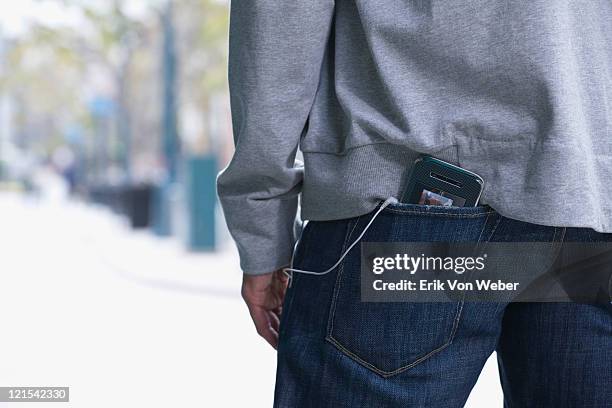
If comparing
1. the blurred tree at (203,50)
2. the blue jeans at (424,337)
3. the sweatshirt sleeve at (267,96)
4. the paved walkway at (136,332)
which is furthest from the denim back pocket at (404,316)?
the blurred tree at (203,50)

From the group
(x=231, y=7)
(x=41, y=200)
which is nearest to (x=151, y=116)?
(x=41, y=200)

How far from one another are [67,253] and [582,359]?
13.0m

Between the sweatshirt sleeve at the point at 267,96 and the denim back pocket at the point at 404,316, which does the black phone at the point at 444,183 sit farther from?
the sweatshirt sleeve at the point at 267,96

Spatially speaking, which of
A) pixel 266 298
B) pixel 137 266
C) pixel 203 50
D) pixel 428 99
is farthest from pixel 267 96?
pixel 203 50

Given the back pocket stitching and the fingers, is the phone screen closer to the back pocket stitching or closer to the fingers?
the back pocket stitching

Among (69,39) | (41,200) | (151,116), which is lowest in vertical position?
(41,200)

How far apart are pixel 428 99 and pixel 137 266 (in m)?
9.71

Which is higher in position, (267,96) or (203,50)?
(267,96)

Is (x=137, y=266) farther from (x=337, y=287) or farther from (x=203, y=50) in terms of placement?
(x=203, y=50)

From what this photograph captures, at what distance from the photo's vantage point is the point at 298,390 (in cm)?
128

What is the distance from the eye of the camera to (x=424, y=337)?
122 cm

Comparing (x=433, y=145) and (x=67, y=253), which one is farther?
(x=67, y=253)

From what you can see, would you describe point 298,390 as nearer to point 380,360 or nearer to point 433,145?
point 380,360

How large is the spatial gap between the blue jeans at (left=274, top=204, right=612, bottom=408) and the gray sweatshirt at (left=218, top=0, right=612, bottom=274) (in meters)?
0.05
